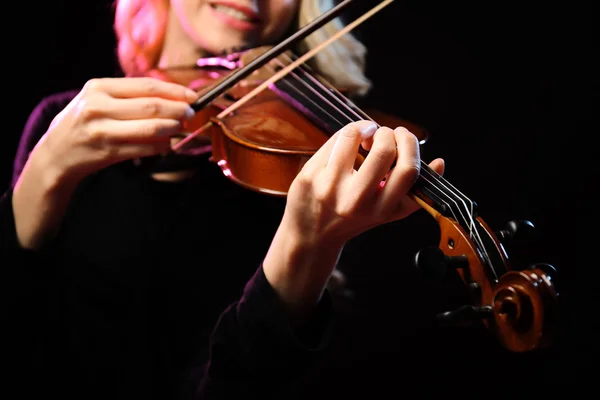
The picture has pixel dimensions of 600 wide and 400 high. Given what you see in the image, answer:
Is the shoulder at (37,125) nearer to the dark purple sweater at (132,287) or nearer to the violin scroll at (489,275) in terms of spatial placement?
the dark purple sweater at (132,287)

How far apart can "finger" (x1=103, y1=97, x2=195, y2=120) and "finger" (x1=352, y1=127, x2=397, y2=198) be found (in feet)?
0.86

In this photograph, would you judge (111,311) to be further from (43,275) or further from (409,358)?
(409,358)

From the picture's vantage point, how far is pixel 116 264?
800mm

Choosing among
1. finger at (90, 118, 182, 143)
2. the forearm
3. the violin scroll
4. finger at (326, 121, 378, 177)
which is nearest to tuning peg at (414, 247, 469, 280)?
the violin scroll

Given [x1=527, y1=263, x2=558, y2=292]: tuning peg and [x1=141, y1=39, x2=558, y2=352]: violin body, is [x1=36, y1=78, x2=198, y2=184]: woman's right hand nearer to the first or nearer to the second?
[x1=141, y1=39, x2=558, y2=352]: violin body

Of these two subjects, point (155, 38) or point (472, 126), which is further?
point (472, 126)

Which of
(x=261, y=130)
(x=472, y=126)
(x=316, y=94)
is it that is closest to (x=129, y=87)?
(x=261, y=130)

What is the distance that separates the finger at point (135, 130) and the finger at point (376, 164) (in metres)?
0.26

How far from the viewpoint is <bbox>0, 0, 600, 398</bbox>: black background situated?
946 mm

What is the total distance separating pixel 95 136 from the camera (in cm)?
63

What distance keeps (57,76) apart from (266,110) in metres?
0.45

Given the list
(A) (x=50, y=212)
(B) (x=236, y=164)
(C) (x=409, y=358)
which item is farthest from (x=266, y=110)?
(C) (x=409, y=358)

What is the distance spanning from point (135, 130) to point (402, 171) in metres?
0.32

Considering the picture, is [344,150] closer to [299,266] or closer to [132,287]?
[299,266]
